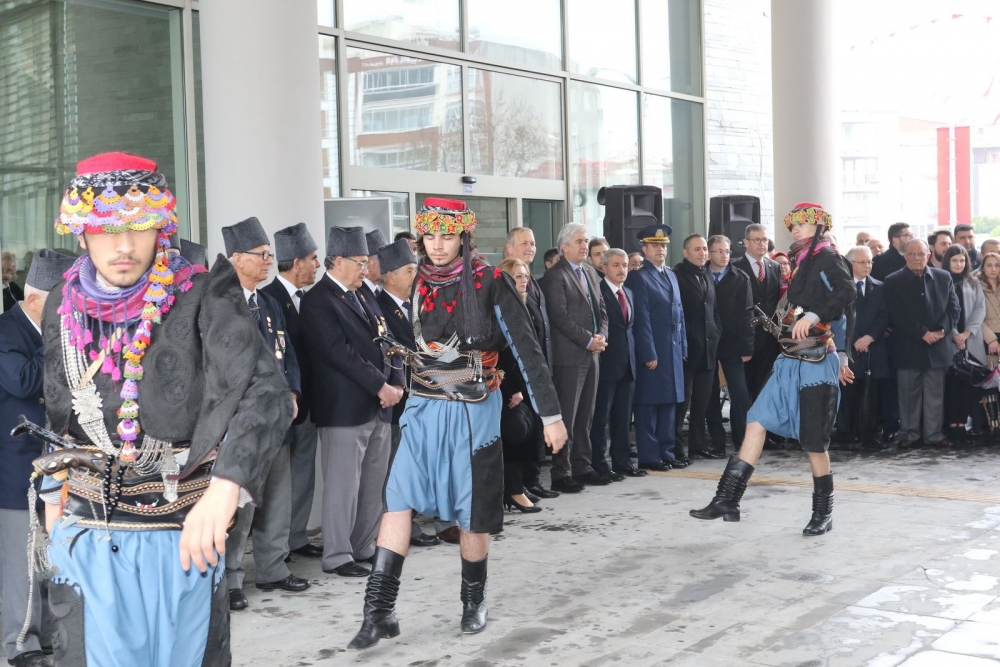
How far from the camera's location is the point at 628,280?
8672 mm

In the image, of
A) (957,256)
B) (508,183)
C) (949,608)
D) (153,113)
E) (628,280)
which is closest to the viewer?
(949,608)

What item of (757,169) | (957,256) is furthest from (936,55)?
(957,256)

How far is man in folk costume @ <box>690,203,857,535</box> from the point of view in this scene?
616 centimetres

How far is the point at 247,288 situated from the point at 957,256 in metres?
6.56

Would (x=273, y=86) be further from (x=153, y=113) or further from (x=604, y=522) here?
(x=604, y=522)

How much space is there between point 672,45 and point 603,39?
1321mm

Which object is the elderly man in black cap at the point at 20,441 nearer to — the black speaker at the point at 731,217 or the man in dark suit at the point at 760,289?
the man in dark suit at the point at 760,289

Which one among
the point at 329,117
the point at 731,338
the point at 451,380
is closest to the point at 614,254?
the point at 731,338

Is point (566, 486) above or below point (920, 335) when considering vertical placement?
below

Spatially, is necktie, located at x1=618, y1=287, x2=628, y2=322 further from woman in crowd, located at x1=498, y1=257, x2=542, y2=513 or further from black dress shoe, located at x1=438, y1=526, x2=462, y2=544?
black dress shoe, located at x1=438, y1=526, x2=462, y2=544

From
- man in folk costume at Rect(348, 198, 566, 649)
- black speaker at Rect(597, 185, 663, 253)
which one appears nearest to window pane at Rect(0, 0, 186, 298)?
man in folk costume at Rect(348, 198, 566, 649)

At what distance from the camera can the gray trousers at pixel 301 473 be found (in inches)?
236

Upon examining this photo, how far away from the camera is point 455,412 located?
4551mm

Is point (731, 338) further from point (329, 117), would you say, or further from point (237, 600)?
point (237, 600)
